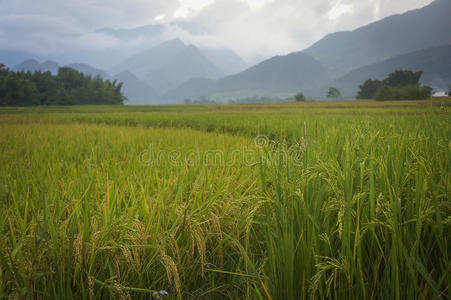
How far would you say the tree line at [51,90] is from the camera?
4612 cm

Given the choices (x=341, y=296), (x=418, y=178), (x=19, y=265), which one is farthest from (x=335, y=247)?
(x=19, y=265)

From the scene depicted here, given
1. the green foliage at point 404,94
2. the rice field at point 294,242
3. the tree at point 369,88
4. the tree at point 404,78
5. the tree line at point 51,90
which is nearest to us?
the rice field at point 294,242

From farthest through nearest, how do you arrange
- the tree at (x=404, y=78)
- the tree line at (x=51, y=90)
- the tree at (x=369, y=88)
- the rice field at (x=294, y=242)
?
the tree at (x=369, y=88) < the tree at (x=404, y=78) < the tree line at (x=51, y=90) < the rice field at (x=294, y=242)

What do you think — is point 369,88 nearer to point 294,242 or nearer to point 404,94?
point 404,94

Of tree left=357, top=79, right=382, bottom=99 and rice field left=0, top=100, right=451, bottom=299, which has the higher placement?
tree left=357, top=79, right=382, bottom=99

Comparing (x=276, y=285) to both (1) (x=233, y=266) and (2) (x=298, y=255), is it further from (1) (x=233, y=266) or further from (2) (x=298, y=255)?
(1) (x=233, y=266)

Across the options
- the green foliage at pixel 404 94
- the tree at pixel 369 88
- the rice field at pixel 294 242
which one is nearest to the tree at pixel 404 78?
the tree at pixel 369 88

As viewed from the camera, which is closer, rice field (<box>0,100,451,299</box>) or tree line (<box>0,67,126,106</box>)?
rice field (<box>0,100,451,299</box>)

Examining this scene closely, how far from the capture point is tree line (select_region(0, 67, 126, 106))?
151 ft

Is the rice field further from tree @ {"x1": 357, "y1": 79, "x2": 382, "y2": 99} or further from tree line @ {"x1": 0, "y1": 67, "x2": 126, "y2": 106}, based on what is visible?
tree @ {"x1": 357, "y1": 79, "x2": 382, "y2": 99}

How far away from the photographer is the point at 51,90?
5681cm

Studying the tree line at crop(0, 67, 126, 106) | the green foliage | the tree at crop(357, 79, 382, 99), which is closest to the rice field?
the tree line at crop(0, 67, 126, 106)

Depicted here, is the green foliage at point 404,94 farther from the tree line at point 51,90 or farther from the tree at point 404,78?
the tree line at point 51,90

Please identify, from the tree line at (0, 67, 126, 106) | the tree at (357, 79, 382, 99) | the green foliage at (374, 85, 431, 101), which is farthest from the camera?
the tree at (357, 79, 382, 99)
